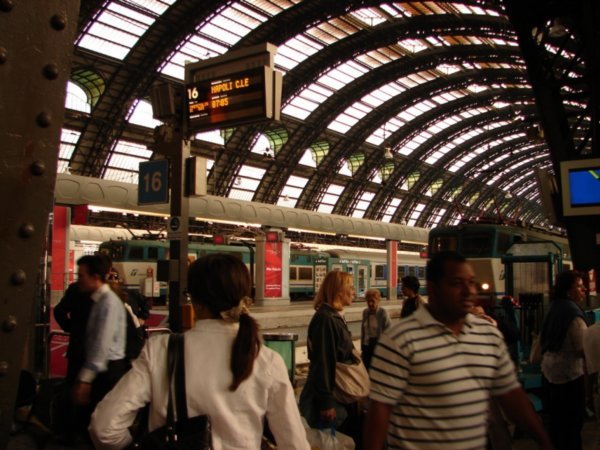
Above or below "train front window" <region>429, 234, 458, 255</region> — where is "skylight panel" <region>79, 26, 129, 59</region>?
above

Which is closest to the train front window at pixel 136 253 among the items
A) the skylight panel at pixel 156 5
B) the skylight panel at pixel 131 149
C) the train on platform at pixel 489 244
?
the skylight panel at pixel 131 149

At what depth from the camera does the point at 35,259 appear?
4.54 feet

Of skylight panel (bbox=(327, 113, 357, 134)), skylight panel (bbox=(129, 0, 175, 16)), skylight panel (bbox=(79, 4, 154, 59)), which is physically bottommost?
skylight panel (bbox=(327, 113, 357, 134))

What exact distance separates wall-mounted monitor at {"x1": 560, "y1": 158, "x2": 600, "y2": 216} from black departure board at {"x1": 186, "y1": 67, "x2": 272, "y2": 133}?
12.4 feet

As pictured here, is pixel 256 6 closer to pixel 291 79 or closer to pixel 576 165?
pixel 291 79

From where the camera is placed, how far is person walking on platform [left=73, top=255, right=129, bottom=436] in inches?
162

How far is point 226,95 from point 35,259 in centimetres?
700

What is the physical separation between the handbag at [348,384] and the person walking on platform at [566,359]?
72.9 inches

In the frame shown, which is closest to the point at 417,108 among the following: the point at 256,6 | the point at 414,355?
the point at 256,6

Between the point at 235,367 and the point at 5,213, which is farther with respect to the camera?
the point at 235,367

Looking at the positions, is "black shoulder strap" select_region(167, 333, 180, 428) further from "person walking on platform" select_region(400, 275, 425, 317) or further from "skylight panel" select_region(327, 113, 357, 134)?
"skylight panel" select_region(327, 113, 357, 134)

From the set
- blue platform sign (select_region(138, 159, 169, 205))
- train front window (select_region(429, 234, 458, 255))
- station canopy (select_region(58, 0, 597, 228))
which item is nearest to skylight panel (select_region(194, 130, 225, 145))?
station canopy (select_region(58, 0, 597, 228))

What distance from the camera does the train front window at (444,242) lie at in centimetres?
2059

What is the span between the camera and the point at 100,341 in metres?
4.23
